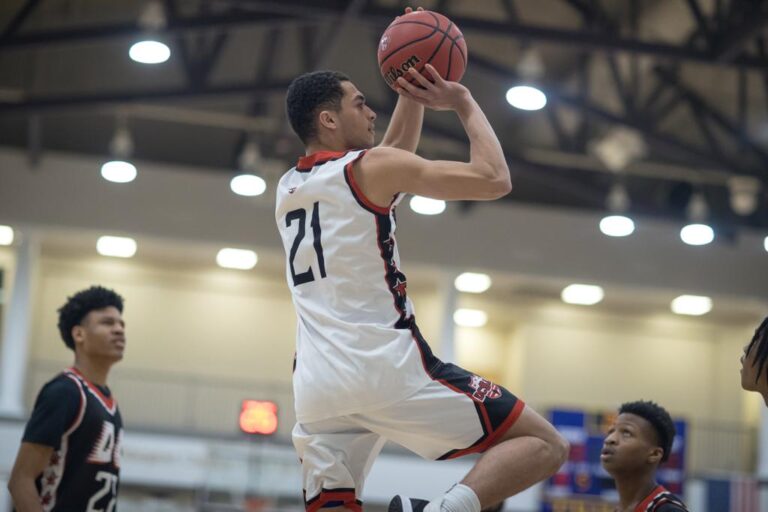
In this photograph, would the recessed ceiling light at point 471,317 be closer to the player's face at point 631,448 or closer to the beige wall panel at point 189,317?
the beige wall panel at point 189,317

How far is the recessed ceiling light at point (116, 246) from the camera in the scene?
20906 millimetres

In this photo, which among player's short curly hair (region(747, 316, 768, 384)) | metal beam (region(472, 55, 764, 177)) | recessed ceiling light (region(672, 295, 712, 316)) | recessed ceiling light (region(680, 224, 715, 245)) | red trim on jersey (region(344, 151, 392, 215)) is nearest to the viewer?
player's short curly hair (region(747, 316, 768, 384))

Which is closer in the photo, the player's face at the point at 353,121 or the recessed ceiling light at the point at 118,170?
the player's face at the point at 353,121

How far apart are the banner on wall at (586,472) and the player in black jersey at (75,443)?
43.6 feet

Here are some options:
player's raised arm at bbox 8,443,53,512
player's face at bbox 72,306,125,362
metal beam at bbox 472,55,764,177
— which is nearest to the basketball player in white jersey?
player's raised arm at bbox 8,443,53,512

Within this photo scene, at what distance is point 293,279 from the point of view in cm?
449

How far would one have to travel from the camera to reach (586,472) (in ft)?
62.7

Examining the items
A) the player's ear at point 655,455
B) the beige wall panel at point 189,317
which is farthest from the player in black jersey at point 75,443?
the beige wall panel at point 189,317

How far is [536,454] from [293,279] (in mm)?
1092

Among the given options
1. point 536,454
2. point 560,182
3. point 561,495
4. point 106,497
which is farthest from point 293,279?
point 561,495

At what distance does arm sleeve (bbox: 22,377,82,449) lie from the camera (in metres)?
5.38

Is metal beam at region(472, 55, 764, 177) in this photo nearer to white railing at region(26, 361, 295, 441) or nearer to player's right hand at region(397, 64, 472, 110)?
white railing at region(26, 361, 295, 441)

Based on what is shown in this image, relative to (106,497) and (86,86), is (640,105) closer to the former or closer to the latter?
(86,86)

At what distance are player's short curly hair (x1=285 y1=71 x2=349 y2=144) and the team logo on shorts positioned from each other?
114 centimetres
